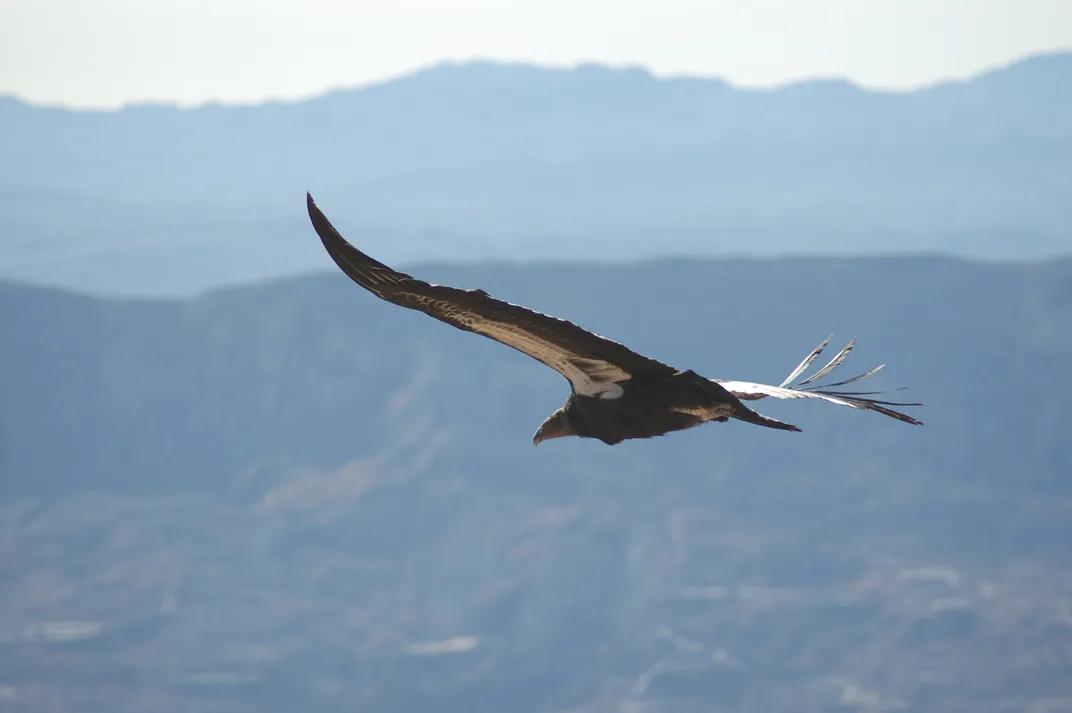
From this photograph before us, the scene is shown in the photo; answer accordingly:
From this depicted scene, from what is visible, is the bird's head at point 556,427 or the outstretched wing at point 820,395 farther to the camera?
the bird's head at point 556,427

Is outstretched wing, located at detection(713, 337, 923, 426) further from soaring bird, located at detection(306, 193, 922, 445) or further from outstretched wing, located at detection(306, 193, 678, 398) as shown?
outstretched wing, located at detection(306, 193, 678, 398)

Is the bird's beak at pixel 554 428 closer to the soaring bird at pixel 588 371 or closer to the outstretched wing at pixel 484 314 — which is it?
the soaring bird at pixel 588 371

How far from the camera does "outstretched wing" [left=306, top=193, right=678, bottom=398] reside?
4.94 metres

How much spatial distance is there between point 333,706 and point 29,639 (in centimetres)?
2782

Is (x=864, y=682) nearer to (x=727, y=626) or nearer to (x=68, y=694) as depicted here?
(x=727, y=626)

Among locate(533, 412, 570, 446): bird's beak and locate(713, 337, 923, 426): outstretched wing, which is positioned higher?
locate(713, 337, 923, 426): outstretched wing

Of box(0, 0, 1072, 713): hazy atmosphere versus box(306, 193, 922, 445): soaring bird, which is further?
box(0, 0, 1072, 713): hazy atmosphere

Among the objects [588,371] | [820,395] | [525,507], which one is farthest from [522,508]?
[588,371]

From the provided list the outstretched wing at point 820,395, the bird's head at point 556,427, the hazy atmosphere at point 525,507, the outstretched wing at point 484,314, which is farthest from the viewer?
the hazy atmosphere at point 525,507

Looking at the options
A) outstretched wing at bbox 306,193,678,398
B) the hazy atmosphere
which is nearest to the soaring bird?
outstretched wing at bbox 306,193,678,398

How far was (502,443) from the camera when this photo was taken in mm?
160125

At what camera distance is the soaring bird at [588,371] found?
502 cm

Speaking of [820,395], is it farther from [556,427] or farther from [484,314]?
[484,314]

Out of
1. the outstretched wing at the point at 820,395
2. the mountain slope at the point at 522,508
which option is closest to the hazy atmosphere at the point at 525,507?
the mountain slope at the point at 522,508
